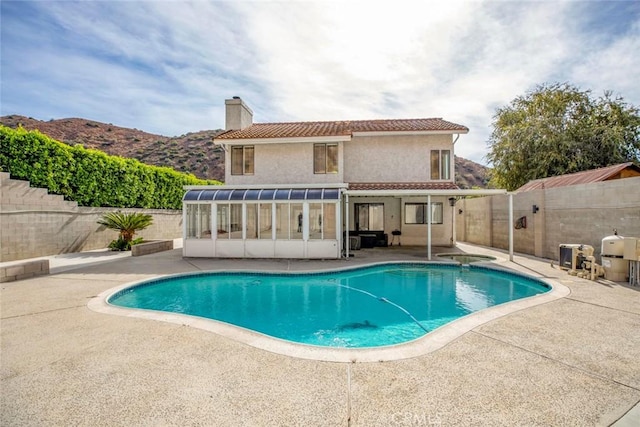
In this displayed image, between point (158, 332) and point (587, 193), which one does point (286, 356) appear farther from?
point (587, 193)

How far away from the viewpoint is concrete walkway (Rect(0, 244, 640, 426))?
3273mm

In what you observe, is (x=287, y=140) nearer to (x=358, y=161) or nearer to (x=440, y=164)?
(x=358, y=161)

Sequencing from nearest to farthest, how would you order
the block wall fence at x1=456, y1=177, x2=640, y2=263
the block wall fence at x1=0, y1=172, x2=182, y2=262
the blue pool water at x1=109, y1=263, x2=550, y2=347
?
the blue pool water at x1=109, y1=263, x2=550, y2=347 < the block wall fence at x1=456, y1=177, x2=640, y2=263 < the block wall fence at x1=0, y1=172, x2=182, y2=262

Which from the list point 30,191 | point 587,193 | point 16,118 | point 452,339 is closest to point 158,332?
point 452,339

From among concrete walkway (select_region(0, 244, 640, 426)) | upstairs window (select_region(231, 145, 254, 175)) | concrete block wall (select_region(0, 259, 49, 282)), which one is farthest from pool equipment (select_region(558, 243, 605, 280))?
concrete block wall (select_region(0, 259, 49, 282))

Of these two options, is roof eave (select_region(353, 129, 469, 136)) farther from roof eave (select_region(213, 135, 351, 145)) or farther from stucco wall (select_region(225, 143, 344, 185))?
stucco wall (select_region(225, 143, 344, 185))

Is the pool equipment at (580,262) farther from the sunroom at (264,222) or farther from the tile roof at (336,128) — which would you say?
the sunroom at (264,222)

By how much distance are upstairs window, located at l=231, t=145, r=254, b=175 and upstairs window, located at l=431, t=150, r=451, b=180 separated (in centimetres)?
1081

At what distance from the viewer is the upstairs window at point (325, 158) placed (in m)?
17.3

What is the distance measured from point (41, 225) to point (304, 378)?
1638cm

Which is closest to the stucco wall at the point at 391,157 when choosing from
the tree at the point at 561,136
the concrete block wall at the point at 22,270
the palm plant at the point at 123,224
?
the tree at the point at 561,136

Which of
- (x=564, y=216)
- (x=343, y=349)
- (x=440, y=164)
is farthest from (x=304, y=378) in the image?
(x=440, y=164)

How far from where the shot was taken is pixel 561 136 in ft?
79.6

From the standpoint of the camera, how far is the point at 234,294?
32.3ft
